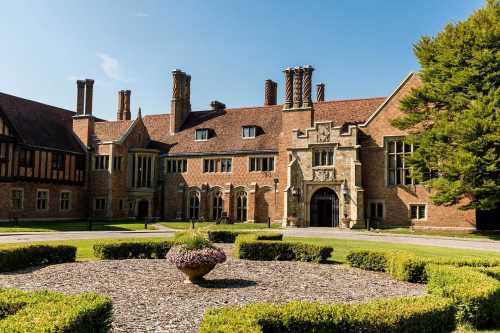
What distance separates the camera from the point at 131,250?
18578 millimetres

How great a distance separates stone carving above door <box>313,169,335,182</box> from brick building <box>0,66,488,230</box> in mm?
82

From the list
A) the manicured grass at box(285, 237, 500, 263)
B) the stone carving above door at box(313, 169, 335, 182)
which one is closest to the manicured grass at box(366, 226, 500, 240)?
the stone carving above door at box(313, 169, 335, 182)

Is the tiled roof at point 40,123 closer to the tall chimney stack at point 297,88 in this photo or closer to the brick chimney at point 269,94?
the brick chimney at point 269,94

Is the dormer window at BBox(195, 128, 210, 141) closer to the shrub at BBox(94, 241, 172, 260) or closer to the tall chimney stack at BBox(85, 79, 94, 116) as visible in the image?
the tall chimney stack at BBox(85, 79, 94, 116)

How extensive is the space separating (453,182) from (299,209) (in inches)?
495

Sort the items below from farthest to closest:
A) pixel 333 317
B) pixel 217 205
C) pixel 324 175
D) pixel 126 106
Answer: pixel 126 106 < pixel 217 205 < pixel 324 175 < pixel 333 317

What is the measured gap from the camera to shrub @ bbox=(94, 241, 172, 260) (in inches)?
719

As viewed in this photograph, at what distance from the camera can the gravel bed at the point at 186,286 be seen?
32.3 feet

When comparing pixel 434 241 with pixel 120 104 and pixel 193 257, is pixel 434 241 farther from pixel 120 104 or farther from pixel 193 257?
pixel 120 104

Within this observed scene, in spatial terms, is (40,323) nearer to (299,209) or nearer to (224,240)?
(224,240)

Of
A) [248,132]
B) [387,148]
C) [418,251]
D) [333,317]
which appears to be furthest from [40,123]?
[333,317]

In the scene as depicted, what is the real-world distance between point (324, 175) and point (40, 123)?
2642cm

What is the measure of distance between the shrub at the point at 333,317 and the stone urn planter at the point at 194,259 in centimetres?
492

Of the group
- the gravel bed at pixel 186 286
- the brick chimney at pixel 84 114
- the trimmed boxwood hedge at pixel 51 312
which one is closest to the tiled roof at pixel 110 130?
the brick chimney at pixel 84 114
